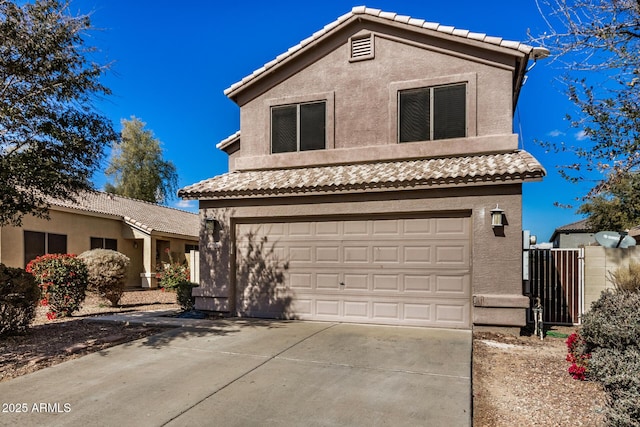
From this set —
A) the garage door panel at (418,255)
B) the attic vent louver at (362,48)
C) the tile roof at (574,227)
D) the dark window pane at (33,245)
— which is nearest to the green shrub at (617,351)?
the garage door panel at (418,255)

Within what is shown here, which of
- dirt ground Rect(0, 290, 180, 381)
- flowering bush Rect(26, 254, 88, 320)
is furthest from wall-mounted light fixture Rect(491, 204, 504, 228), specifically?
flowering bush Rect(26, 254, 88, 320)

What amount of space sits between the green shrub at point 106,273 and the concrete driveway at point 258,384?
6.09m

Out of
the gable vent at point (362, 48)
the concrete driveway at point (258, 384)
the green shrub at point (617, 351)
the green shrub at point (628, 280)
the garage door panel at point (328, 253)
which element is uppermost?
the gable vent at point (362, 48)

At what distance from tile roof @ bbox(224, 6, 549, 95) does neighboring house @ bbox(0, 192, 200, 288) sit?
686 cm

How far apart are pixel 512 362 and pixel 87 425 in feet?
19.7

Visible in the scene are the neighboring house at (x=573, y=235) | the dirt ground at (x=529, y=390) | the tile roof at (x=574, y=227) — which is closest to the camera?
the dirt ground at (x=529, y=390)

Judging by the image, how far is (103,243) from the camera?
1891cm

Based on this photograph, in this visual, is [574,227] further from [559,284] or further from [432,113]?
[432,113]

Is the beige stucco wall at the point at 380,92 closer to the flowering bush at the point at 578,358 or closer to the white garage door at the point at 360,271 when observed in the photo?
the white garage door at the point at 360,271

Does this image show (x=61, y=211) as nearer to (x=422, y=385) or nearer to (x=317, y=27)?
(x=317, y=27)

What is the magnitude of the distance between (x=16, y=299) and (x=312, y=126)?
25.5 ft

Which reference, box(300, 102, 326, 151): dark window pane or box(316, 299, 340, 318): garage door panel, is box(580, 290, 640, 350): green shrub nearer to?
box(316, 299, 340, 318): garage door panel

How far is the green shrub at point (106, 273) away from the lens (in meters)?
12.8

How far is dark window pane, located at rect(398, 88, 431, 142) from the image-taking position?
10.1 meters
